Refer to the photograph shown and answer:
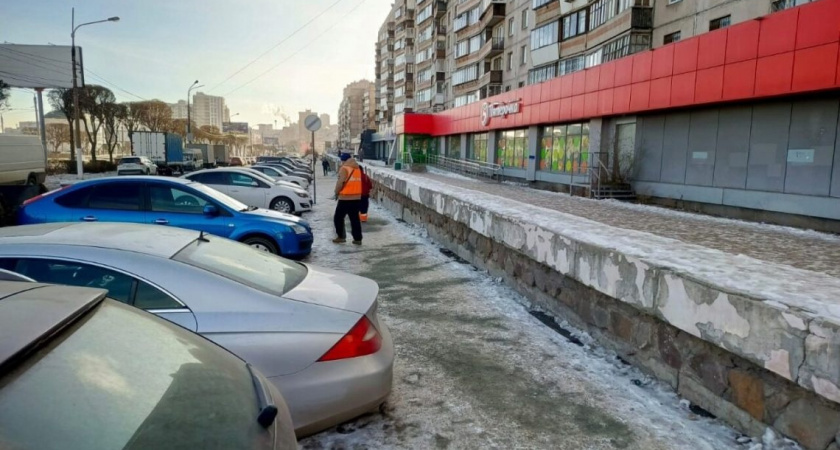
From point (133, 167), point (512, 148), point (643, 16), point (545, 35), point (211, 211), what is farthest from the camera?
point (133, 167)

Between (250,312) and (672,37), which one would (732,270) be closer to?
(250,312)

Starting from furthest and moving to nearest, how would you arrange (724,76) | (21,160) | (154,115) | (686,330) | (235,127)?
1. (235,127)
2. (154,115)
3. (21,160)
4. (724,76)
5. (686,330)

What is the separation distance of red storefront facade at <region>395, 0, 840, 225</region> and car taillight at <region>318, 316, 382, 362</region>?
12400 millimetres

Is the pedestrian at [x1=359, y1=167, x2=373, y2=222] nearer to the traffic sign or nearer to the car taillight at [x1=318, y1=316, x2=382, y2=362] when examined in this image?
the traffic sign

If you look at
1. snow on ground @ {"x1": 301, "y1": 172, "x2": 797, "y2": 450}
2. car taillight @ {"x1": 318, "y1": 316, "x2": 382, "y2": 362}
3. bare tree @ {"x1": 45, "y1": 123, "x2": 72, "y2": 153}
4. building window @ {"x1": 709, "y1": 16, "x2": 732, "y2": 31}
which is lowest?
snow on ground @ {"x1": 301, "y1": 172, "x2": 797, "y2": 450}

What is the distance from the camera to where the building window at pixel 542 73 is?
31.4m

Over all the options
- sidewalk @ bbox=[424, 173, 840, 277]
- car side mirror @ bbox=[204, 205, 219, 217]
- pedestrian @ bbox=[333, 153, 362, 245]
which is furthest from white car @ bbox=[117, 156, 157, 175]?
sidewalk @ bbox=[424, 173, 840, 277]

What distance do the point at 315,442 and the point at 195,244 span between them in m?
1.56

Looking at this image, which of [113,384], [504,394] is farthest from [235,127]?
[113,384]

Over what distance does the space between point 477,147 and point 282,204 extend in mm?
23019

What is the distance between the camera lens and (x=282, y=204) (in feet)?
47.8

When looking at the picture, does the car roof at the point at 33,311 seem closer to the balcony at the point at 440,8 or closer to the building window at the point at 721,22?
the building window at the point at 721,22

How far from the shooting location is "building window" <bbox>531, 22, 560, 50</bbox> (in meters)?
30.3

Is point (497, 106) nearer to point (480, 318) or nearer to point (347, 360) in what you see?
point (480, 318)
